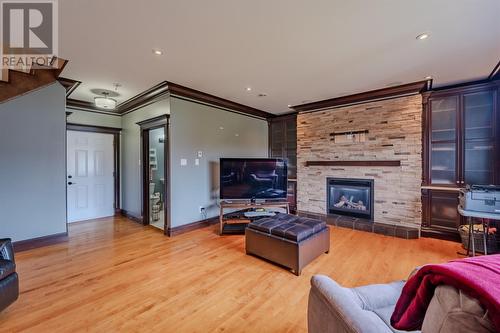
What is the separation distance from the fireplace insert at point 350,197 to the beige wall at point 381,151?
0.11 m

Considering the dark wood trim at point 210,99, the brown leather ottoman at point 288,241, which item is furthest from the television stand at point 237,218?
the dark wood trim at point 210,99

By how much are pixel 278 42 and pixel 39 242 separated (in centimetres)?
437

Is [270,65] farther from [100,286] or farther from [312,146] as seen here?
[100,286]

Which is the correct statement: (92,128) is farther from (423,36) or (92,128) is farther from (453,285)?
(453,285)

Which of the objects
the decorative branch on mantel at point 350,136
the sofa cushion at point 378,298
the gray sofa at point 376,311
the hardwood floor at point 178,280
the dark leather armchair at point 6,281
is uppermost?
the decorative branch on mantel at point 350,136

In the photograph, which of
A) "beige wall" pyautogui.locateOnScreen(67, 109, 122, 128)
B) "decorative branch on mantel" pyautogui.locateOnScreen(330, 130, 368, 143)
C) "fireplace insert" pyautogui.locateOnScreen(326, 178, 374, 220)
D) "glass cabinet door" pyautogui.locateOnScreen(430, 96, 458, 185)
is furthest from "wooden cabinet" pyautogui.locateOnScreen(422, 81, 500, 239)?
"beige wall" pyautogui.locateOnScreen(67, 109, 122, 128)

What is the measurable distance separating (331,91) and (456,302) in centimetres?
409

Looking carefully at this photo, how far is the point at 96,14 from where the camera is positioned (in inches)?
78.8

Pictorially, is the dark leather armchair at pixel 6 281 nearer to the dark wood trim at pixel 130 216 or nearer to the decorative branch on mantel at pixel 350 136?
the dark wood trim at pixel 130 216

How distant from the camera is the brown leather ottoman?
264 centimetres

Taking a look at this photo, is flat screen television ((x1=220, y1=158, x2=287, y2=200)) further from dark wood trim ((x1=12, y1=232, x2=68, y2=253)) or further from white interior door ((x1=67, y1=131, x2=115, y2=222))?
white interior door ((x1=67, y1=131, x2=115, y2=222))

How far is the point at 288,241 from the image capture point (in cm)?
268

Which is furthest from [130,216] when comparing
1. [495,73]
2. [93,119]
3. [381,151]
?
[495,73]

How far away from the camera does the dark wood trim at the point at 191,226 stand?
12.9 ft
